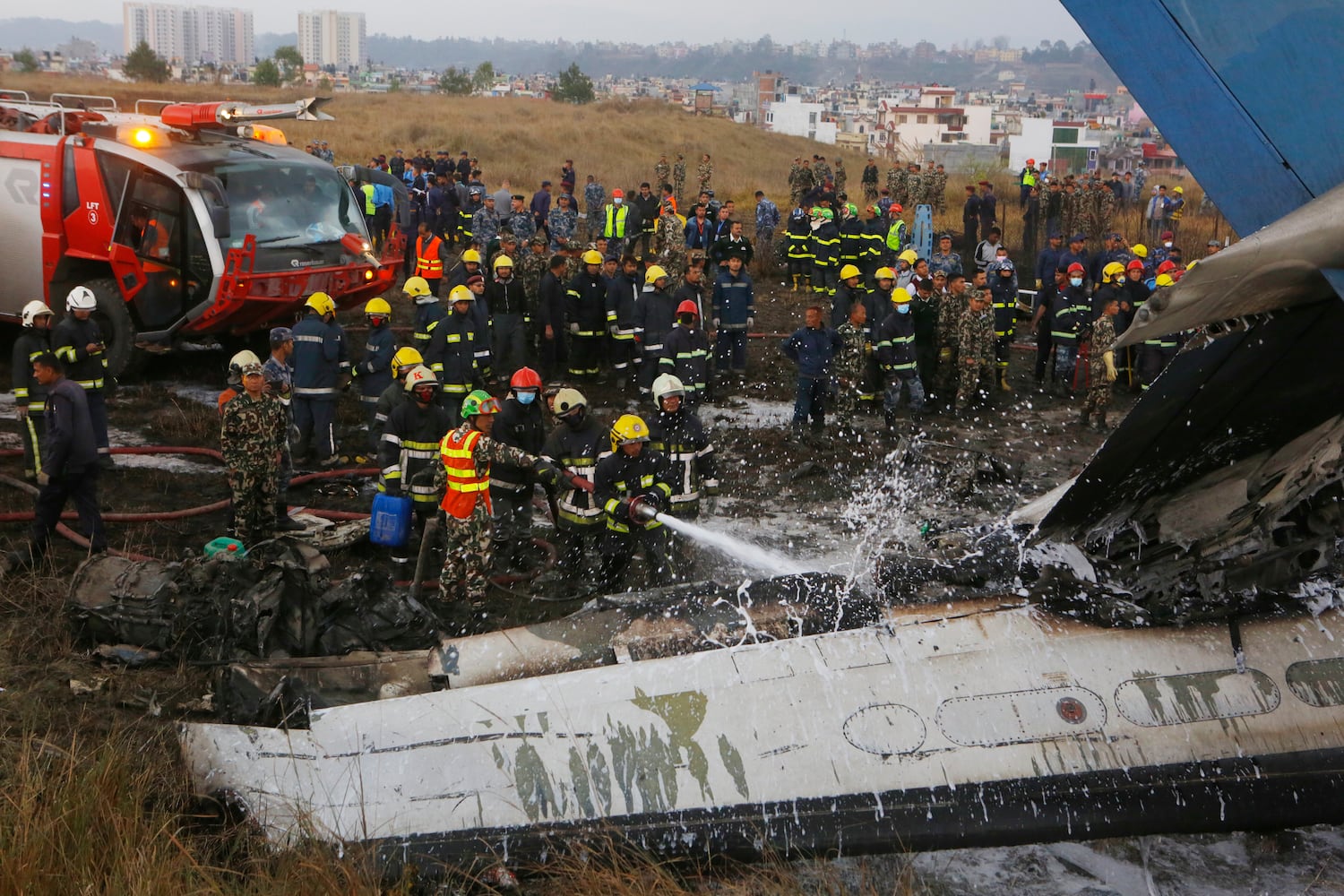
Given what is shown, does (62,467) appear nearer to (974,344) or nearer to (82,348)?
(82,348)

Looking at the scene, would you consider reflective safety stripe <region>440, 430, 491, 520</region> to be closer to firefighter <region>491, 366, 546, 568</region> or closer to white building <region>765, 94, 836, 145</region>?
firefighter <region>491, 366, 546, 568</region>

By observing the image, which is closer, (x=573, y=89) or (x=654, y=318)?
(x=654, y=318)

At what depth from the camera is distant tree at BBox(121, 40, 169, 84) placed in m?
72.2

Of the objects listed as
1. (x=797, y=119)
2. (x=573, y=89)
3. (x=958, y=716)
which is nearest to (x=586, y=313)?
(x=958, y=716)

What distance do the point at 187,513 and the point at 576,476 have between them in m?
3.61

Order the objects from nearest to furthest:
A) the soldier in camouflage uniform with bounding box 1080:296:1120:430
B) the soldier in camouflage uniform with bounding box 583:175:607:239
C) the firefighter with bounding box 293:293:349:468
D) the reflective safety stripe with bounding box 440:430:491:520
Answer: the reflective safety stripe with bounding box 440:430:491:520
the firefighter with bounding box 293:293:349:468
the soldier in camouflage uniform with bounding box 1080:296:1120:430
the soldier in camouflage uniform with bounding box 583:175:607:239

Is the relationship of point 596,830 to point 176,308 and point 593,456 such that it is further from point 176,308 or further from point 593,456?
point 176,308

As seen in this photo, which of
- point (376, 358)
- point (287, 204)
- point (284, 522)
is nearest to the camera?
point (284, 522)

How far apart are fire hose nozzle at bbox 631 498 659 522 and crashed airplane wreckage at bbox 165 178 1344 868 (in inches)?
70.4

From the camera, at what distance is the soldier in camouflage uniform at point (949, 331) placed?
14.4m

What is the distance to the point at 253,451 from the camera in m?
9.00

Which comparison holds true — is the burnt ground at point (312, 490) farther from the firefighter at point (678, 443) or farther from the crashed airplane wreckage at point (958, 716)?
the crashed airplane wreckage at point (958, 716)

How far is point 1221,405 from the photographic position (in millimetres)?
5535

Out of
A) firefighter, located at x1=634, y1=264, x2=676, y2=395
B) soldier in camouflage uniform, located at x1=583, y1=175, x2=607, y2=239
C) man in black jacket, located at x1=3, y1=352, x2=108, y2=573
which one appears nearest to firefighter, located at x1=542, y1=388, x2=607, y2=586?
man in black jacket, located at x1=3, y1=352, x2=108, y2=573
